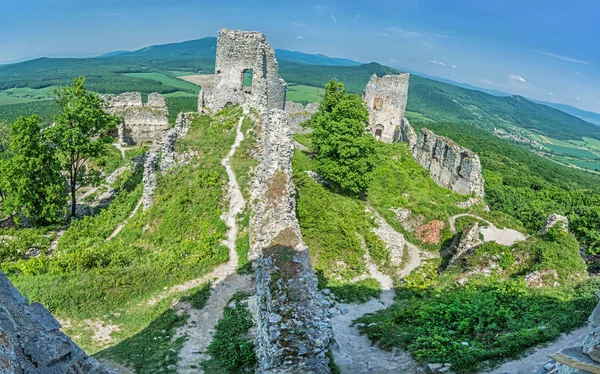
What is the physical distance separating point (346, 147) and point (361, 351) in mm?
12445

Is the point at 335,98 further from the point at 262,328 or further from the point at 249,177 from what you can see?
the point at 262,328

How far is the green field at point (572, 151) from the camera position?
116875 mm

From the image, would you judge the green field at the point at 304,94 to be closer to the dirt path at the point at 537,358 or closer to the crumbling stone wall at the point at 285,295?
the crumbling stone wall at the point at 285,295

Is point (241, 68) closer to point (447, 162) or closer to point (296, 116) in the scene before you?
point (296, 116)

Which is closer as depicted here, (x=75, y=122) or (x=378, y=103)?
(x=75, y=122)

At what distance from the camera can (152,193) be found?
18453 mm

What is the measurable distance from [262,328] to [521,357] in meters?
5.31

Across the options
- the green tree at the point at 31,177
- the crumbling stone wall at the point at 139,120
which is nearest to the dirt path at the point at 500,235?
the green tree at the point at 31,177

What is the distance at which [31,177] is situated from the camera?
62.9ft

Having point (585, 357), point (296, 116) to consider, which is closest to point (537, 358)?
point (585, 357)

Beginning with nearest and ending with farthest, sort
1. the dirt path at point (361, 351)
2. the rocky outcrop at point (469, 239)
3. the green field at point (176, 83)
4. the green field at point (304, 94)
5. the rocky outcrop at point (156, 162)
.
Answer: the dirt path at point (361, 351) → the rocky outcrop at point (469, 239) → the rocky outcrop at point (156, 162) → the green field at point (304, 94) → the green field at point (176, 83)

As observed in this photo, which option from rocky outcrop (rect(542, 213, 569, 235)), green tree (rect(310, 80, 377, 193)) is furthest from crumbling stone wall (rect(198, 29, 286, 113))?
rocky outcrop (rect(542, 213, 569, 235))

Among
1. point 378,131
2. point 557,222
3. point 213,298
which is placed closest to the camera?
point 213,298

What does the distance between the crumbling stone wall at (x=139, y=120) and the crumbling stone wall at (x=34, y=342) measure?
103 ft
